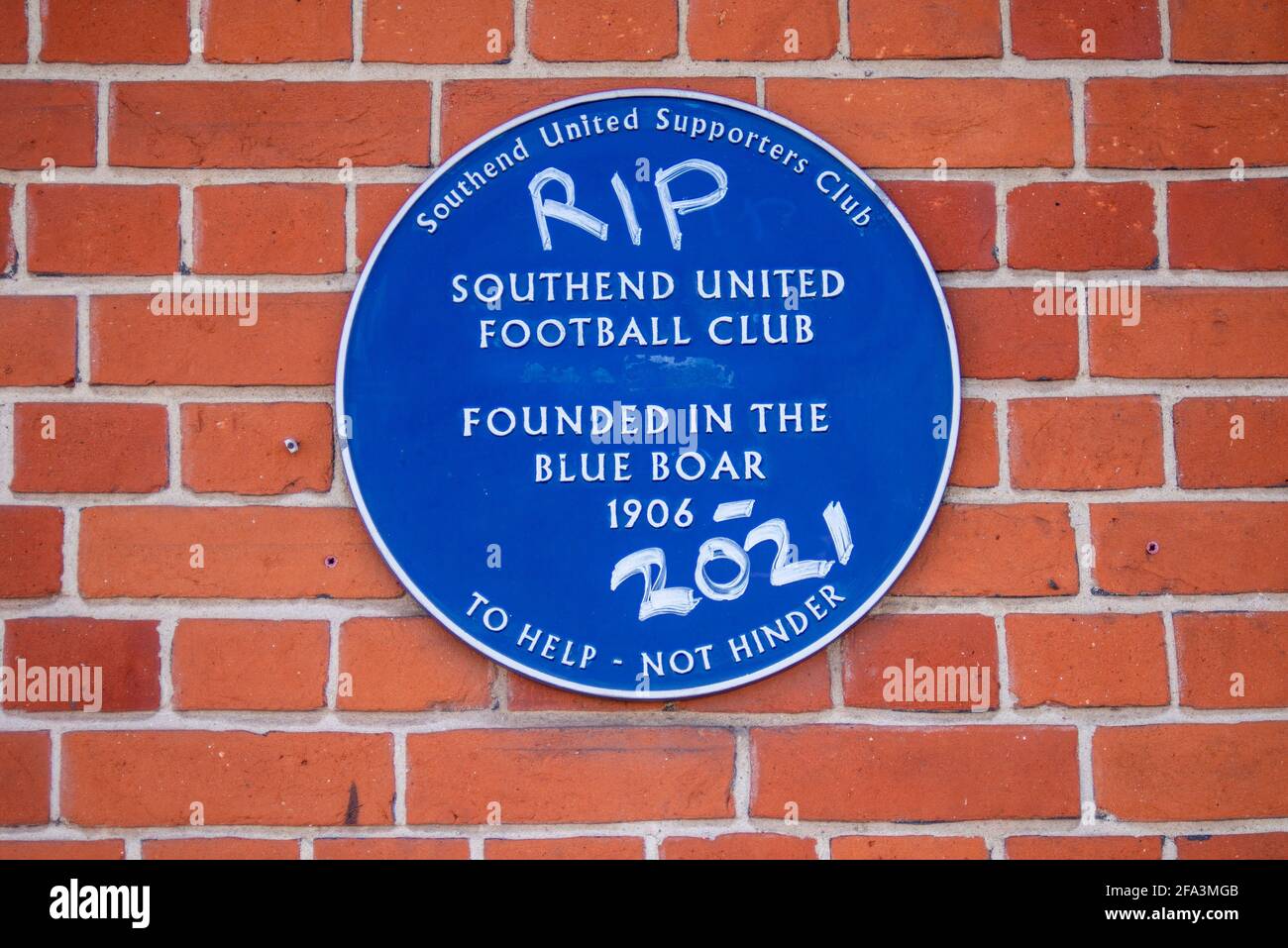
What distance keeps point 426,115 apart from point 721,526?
0.67m

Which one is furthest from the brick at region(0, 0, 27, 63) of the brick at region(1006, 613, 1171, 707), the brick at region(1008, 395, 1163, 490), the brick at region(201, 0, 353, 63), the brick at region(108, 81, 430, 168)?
the brick at region(1006, 613, 1171, 707)

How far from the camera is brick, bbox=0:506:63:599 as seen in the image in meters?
1.45

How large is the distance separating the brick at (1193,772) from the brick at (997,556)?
22 cm

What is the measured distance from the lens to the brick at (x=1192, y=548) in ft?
4.77

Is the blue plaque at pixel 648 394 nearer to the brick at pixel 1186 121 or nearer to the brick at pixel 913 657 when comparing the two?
the brick at pixel 913 657

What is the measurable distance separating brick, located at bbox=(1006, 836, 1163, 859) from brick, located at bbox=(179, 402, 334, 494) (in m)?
1.01

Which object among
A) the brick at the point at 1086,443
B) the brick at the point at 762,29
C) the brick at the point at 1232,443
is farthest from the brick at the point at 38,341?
the brick at the point at 1232,443

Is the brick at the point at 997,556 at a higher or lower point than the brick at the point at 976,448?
lower

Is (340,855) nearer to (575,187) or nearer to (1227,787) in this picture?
(575,187)

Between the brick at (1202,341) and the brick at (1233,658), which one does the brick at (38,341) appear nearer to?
the brick at (1202,341)

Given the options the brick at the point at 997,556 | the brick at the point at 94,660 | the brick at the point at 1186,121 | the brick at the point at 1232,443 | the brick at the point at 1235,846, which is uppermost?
the brick at the point at 1186,121

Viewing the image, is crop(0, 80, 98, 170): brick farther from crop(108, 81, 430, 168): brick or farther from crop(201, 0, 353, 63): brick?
crop(201, 0, 353, 63): brick

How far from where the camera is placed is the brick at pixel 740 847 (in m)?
1.43

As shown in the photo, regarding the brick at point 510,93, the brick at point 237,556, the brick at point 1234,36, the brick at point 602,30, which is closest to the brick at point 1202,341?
the brick at point 1234,36
